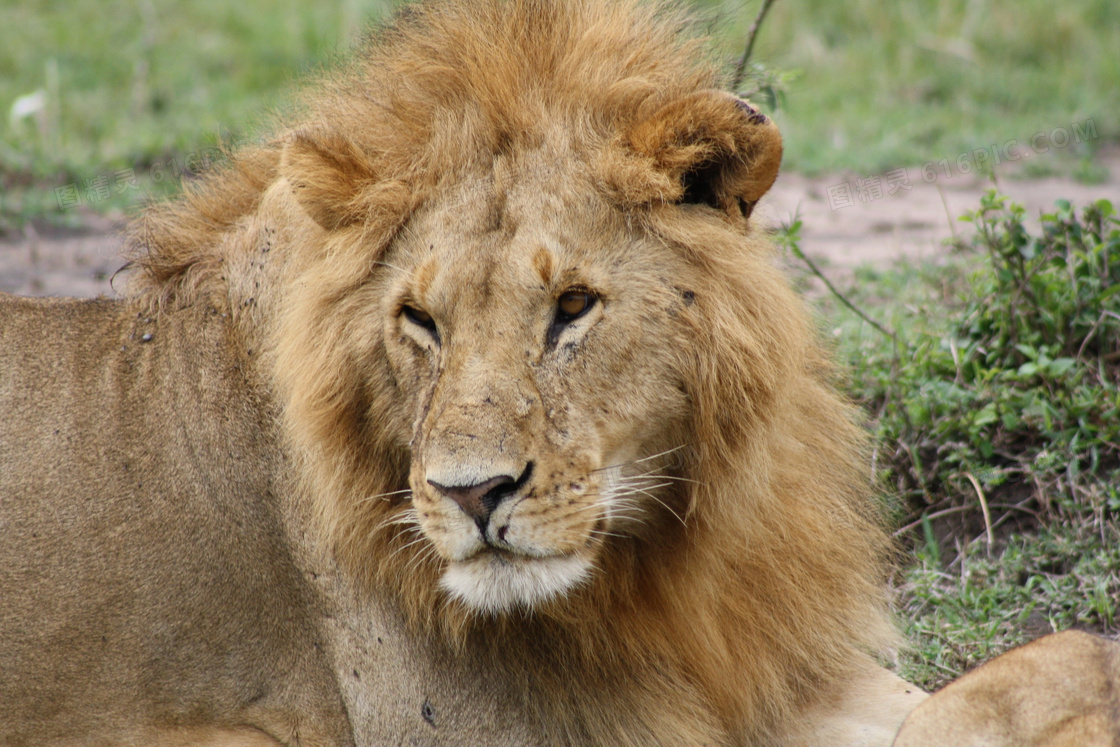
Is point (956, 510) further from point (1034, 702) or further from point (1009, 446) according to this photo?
point (1034, 702)

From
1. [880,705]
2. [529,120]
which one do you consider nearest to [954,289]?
[880,705]

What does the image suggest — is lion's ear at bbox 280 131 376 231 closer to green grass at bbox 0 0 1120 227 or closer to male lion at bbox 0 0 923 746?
male lion at bbox 0 0 923 746

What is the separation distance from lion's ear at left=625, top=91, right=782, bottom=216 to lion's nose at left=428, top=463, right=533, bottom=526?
0.69m

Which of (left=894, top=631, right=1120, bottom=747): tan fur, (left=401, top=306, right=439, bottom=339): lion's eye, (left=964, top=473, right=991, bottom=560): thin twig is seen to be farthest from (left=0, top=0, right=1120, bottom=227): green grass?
A: (left=894, top=631, right=1120, bottom=747): tan fur

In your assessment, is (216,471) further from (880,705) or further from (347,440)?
(880,705)

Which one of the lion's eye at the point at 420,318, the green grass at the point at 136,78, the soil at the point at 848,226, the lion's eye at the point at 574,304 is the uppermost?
the lion's eye at the point at 574,304

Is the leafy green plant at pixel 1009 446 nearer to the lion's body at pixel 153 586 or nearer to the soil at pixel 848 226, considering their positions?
the soil at pixel 848 226

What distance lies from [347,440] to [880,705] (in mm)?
1489

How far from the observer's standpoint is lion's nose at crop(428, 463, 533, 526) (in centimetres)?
226

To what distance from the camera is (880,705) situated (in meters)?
3.04

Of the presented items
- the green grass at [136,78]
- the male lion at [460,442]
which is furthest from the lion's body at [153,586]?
the green grass at [136,78]

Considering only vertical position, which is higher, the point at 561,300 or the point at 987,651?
the point at 561,300

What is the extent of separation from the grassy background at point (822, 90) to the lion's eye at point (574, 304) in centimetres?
180

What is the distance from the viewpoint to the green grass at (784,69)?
26.0ft
